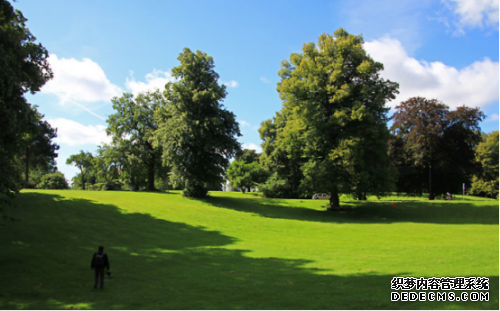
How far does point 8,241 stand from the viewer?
17.2 meters

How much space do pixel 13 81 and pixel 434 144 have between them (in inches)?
1840

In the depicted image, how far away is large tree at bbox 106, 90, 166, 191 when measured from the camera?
48.3m

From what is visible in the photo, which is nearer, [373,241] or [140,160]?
[373,241]

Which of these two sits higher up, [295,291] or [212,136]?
[212,136]

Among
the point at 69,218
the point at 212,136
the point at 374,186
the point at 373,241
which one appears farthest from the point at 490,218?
the point at 69,218

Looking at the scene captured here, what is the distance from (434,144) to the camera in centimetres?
4325

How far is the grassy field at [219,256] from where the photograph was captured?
9.75 m

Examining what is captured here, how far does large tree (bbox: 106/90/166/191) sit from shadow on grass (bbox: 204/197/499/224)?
51.0 feet

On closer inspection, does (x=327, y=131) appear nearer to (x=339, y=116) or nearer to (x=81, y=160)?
→ (x=339, y=116)

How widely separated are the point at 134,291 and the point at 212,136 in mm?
27158

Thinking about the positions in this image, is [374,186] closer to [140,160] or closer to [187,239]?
[187,239]

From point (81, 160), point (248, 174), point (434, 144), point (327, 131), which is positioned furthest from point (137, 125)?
point (81, 160)

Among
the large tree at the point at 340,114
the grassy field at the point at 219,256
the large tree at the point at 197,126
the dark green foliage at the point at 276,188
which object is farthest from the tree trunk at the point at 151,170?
the large tree at the point at 340,114

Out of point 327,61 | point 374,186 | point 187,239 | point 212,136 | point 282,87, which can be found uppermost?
point 327,61
